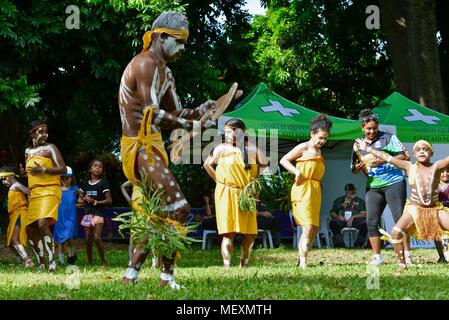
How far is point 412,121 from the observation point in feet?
50.2

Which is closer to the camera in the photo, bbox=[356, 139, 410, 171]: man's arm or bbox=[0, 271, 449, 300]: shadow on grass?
bbox=[0, 271, 449, 300]: shadow on grass

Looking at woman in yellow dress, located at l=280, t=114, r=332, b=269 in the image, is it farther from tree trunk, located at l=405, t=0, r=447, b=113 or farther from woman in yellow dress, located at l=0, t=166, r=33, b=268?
tree trunk, located at l=405, t=0, r=447, b=113

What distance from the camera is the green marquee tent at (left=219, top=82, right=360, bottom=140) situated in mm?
14227

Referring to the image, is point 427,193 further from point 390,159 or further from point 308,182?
point 308,182

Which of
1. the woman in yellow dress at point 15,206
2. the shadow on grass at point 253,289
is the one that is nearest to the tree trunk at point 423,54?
the woman in yellow dress at point 15,206

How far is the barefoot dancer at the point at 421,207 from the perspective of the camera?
30.9 ft

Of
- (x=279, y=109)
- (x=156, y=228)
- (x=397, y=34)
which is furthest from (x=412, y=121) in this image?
(x=156, y=228)

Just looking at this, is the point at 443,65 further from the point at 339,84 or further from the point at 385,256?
the point at 385,256

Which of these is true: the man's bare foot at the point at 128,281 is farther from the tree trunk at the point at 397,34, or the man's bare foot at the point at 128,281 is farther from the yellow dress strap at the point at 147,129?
the tree trunk at the point at 397,34

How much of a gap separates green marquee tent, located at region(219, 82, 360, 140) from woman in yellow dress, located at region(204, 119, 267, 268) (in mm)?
3296

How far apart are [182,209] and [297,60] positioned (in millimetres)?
20351

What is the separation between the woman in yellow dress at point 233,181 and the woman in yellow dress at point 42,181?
2067 millimetres

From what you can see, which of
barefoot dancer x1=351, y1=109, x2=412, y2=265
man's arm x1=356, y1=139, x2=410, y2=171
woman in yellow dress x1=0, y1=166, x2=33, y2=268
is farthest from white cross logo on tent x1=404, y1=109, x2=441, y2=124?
woman in yellow dress x1=0, y1=166, x2=33, y2=268

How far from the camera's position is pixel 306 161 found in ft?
33.5
